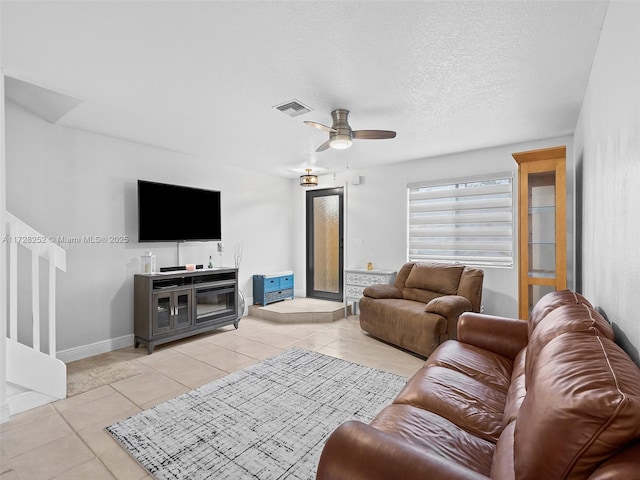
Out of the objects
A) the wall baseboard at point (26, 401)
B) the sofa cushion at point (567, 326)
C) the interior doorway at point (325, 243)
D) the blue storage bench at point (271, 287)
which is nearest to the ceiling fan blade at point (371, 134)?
the sofa cushion at point (567, 326)

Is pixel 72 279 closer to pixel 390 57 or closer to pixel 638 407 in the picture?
pixel 390 57

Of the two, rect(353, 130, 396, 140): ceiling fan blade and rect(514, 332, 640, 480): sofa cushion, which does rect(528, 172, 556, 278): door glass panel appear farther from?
rect(514, 332, 640, 480): sofa cushion

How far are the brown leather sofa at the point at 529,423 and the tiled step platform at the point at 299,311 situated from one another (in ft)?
10.4

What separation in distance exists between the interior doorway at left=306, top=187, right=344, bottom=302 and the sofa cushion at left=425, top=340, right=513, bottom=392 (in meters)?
3.60

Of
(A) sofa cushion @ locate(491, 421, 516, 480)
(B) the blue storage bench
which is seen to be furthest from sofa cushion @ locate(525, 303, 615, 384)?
(B) the blue storage bench

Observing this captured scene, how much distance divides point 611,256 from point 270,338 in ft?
11.7

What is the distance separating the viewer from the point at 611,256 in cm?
175

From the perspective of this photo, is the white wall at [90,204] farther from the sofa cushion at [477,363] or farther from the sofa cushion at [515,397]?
the sofa cushion at [515,397]

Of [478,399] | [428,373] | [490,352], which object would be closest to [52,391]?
[428,373]

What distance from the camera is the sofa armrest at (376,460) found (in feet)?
3.19

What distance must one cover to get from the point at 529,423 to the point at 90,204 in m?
4.29

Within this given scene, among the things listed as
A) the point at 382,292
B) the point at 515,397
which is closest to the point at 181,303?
the point at 382,292

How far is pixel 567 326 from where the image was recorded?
141cm

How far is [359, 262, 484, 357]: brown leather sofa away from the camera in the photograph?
3.48 m
